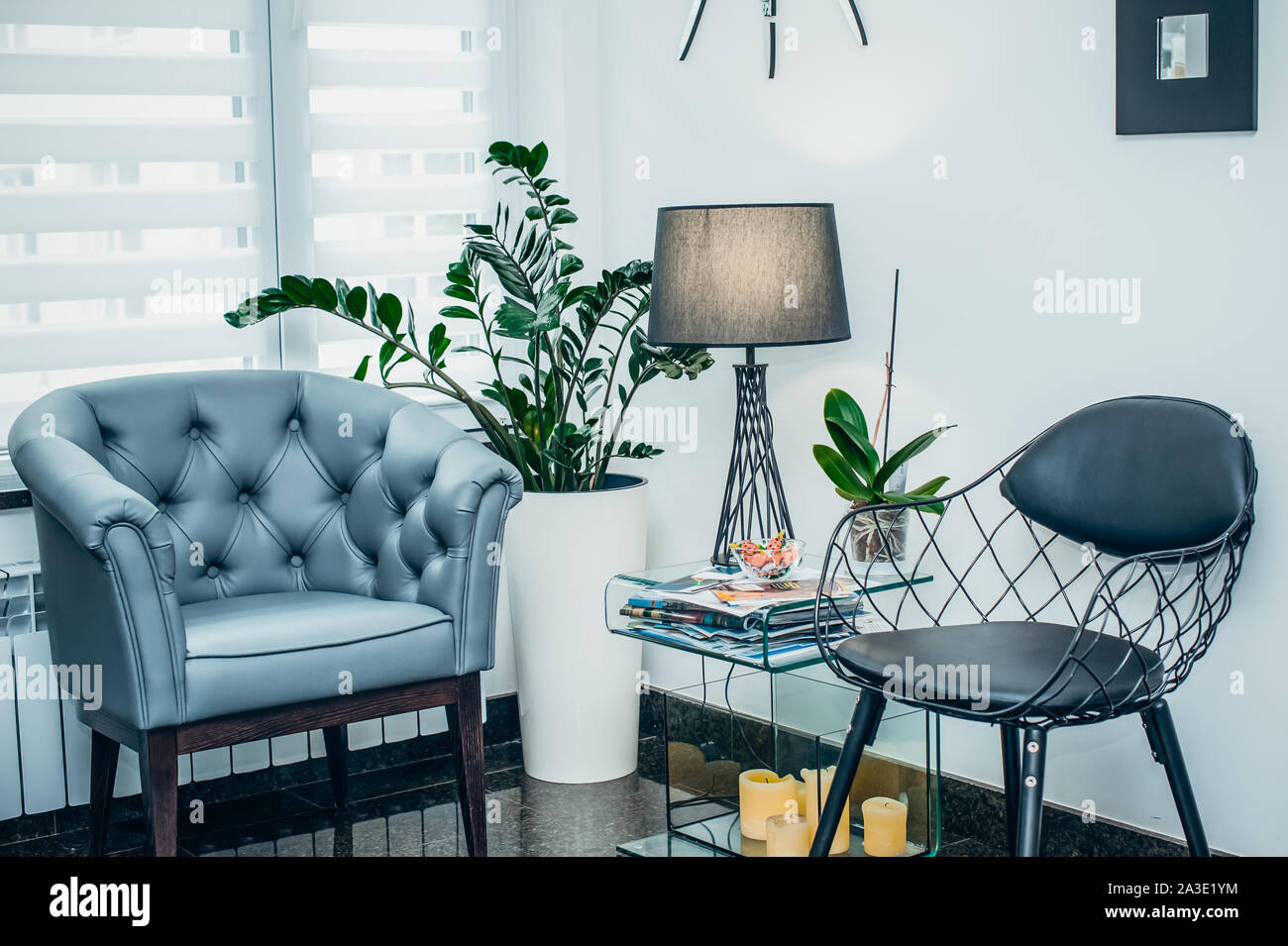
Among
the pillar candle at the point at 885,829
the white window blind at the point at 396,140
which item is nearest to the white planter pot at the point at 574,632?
the white window blind at the point at 396,140

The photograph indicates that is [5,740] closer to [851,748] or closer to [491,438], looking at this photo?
[491,438]

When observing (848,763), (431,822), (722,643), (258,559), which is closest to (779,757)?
(722,643)

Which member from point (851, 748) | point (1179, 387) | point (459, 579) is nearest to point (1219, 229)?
point (1179, 387)

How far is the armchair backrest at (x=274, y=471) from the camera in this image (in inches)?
112

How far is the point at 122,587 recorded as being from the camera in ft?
7.72

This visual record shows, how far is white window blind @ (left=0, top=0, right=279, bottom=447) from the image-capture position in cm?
300

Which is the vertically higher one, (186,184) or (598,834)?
(186,184)

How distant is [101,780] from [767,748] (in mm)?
1333

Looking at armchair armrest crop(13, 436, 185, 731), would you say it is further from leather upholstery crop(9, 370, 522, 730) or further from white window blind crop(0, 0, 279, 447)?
white window blind crop(0, 0, 279, 447)

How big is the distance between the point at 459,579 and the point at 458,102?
1514mm

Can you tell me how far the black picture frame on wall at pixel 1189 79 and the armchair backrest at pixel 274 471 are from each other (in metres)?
1.46

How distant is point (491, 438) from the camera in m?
3.34

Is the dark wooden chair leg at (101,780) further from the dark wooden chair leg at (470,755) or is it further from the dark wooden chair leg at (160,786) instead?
the dark wooden chair leg at (470,755)

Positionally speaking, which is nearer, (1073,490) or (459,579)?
(1073,490)
